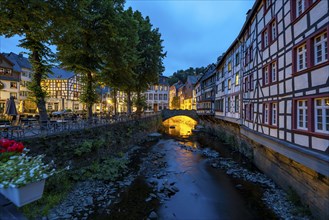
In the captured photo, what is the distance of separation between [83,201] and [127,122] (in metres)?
13.9

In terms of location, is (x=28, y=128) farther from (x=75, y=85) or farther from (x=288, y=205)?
(x=75, y=85)

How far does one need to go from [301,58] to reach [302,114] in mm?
2714

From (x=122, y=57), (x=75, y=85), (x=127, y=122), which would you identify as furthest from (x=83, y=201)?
(x=75, y=85)

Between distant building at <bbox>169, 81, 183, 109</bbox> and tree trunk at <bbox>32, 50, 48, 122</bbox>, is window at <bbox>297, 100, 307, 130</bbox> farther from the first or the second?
distant building at <bbox>169, 81, 183, 109</bbox>

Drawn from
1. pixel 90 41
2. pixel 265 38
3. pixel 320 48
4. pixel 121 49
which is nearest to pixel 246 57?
pixel 265 38

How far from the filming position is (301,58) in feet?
28.7

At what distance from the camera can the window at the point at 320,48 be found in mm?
7102

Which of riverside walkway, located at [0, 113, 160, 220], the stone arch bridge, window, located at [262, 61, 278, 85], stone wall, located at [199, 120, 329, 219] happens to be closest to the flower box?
riverside walkway, located at [0, 113, 160, 220]

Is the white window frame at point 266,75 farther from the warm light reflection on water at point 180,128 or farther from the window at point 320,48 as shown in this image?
the warm light reflection on water at point 180,128

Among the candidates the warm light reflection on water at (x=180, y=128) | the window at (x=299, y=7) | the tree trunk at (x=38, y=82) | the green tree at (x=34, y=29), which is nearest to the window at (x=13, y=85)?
the green tree at (x=34, y=29)

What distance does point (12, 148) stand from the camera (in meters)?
4.83

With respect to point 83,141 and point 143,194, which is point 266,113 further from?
point 83,141

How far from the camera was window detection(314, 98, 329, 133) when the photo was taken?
23.1ft

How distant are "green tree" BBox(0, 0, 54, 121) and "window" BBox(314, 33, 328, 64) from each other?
1331 centimetres
